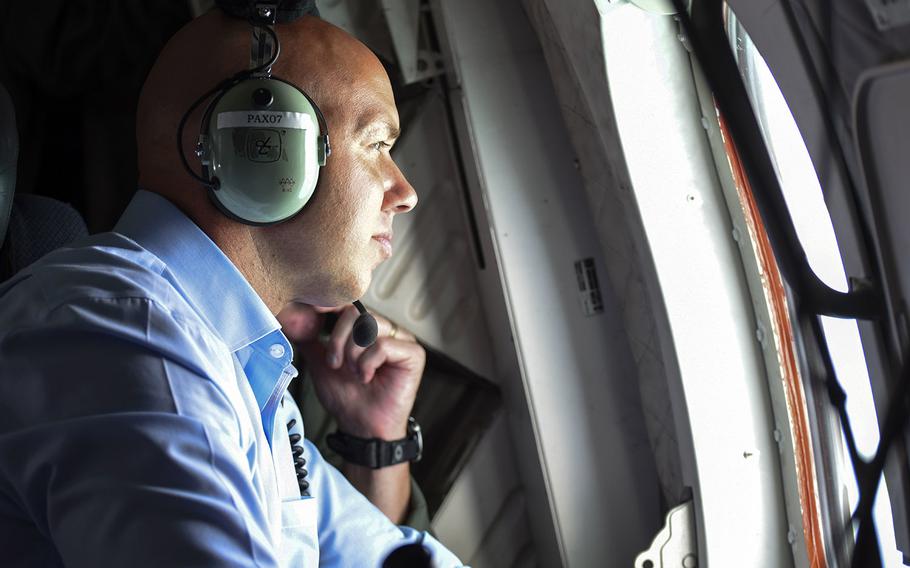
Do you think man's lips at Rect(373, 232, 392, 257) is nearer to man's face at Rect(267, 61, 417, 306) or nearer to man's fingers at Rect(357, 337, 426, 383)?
man's face at Rect(267, 61, 417, 306)

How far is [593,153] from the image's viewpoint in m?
1.99

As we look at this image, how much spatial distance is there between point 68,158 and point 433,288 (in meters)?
1.04

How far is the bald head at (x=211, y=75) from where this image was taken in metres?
1.45

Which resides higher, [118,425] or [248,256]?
[248,256]

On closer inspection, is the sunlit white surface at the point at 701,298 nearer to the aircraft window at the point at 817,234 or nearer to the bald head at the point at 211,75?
the aircraft window at the point at 817,234

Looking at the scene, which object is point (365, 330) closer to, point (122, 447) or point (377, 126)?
point (377, 126)

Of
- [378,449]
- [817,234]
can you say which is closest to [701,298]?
[817,234]

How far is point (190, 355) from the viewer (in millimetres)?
1113

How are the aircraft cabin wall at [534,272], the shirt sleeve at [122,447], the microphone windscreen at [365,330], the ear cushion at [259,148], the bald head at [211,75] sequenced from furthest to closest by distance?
the aircraft cabin wall at [534,272]
the microphone windscreen at [365,330]
the bald head at [211,75]
the ear cushion at [259,148]
the shirt sleeve at [122,447]

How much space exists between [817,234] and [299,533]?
1143mm

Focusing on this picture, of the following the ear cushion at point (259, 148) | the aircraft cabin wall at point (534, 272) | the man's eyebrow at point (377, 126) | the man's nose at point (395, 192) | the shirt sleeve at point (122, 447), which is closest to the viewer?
the shirt sleeve at point (122, 447)

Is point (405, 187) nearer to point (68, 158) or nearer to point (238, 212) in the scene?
point (238, 212)

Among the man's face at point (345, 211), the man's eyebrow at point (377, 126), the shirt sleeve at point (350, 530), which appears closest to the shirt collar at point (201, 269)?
the man's face at point (345, 211)

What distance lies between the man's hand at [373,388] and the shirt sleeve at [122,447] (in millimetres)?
1021
